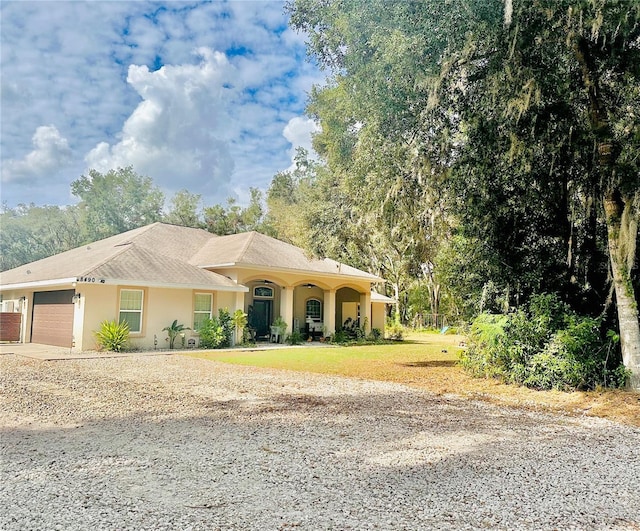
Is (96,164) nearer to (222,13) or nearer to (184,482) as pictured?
(222,13)

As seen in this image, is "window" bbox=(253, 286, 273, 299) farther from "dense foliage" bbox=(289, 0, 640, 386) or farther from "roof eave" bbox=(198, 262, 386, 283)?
"dense foliage" bbox=(289, 0, 640, 386)

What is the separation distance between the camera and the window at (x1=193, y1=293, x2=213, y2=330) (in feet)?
60.4

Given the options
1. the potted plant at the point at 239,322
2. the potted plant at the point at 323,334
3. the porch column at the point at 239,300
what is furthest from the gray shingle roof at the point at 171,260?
the potted plant at the point at 323,334

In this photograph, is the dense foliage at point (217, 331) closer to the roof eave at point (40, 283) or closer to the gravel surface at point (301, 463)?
the roof eave at point (40, 283)

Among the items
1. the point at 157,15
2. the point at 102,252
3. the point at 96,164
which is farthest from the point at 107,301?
the point at 96,164

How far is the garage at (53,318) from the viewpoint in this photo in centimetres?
1662

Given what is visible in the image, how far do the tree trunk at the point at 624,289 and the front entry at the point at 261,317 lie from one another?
15.3 meters

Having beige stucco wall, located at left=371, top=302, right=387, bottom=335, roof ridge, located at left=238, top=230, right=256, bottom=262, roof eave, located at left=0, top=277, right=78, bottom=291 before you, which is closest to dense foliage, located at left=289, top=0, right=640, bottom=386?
roof ridge, located at left=238, top=230, right=256, bottom=262

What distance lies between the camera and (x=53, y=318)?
17.6 m

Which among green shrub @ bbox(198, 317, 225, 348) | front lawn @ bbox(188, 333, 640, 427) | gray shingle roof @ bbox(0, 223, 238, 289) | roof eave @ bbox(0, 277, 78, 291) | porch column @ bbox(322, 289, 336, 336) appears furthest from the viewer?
porch column @ bbox(322, 289, 336, 336)

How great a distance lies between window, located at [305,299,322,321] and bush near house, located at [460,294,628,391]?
1341 cm

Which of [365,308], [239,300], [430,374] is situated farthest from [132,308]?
[365,308]

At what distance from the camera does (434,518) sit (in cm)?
351

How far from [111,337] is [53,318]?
370 cm
